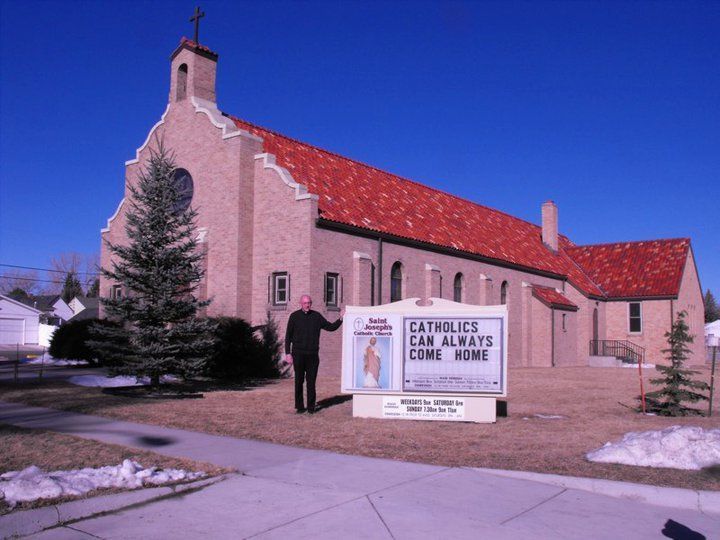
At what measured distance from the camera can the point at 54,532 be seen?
17.2 feet

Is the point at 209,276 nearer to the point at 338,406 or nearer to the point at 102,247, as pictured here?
the point at 102,247

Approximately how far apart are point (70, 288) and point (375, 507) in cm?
9768

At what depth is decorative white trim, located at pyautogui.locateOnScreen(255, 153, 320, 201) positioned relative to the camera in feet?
73.7

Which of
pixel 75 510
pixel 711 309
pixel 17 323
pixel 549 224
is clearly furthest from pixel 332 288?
pixel 711 309

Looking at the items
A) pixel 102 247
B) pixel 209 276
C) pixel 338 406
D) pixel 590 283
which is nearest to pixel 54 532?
pixel 338 406

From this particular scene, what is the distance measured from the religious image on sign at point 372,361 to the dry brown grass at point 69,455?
14.7 feet

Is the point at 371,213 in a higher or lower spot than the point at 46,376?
higher

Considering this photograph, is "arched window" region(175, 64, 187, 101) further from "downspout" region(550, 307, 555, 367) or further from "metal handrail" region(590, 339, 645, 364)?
"metal handrail" region(590, 339, 645, 364)

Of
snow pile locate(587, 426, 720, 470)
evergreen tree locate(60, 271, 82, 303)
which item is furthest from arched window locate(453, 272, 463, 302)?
evergreen tree locate(60, 271, 82, 303)

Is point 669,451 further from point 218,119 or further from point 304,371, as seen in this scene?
point 218,119

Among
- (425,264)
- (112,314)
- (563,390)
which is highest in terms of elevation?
(425,264)

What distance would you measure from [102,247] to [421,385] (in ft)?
74.5

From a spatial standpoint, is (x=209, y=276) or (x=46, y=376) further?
(x=209, y=276)

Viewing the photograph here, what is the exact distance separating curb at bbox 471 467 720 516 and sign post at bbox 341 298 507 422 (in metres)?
3.98
